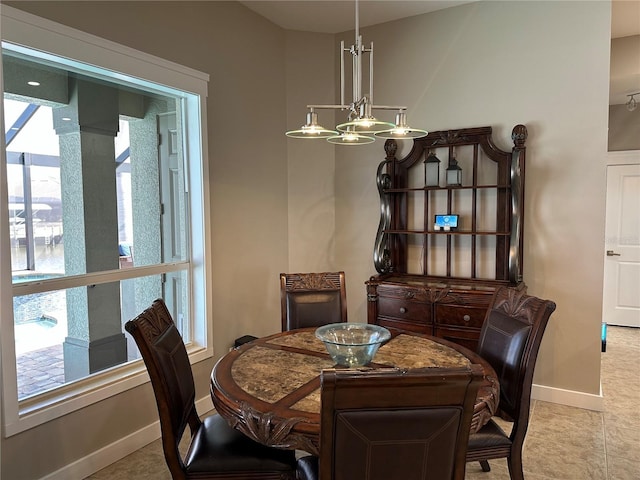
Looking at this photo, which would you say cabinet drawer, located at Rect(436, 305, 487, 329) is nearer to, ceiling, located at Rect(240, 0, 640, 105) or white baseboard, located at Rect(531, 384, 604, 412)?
white baseboard, located at Rect(531, 384, 604, 412)

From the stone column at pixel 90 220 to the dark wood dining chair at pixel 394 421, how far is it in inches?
77.9

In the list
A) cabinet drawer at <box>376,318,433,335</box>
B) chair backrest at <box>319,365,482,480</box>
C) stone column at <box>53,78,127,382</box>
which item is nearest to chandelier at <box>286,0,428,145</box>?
chair backrest at <box>319,365,482,480</box>

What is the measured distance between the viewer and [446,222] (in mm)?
3521

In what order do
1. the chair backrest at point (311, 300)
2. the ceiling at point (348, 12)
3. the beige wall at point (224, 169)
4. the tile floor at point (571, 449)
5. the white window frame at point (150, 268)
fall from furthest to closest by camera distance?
the ceiling at point (348, 12) < the chair backrest at point (311, 300) < the tile floor at point (571, 449) < the beige wall at point (224, 169) < the white window frame at point (150, 268)

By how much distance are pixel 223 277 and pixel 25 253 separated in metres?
1.38

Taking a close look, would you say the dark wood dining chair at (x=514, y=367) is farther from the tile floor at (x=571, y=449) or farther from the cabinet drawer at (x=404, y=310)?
the cabinet drawer at (x=404, y=310)

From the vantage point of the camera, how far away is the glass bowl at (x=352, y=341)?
1864mm

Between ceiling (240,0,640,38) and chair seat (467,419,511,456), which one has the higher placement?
ceiling (240,0,640,38)

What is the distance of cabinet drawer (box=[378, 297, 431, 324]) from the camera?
10.6 feet

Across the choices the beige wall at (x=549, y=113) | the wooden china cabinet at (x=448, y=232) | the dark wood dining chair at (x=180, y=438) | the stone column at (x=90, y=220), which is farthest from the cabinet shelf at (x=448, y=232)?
the dark wood dining chair at (x=180, y=438)

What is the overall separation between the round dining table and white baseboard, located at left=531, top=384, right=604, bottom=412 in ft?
5.36

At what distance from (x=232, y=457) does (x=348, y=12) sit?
3.35 m

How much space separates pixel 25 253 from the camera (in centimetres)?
223

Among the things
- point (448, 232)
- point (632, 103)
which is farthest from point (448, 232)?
point (632, 103)
